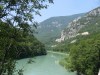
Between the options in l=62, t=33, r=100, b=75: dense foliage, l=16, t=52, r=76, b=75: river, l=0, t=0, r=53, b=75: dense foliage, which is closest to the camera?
l=0, t=0, r=53, b=75: dense foliage

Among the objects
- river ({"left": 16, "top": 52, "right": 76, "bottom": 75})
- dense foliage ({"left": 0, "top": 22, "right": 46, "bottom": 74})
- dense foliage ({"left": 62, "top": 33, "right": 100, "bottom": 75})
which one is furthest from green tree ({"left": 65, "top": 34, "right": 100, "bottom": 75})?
dense foliage ({"left": 0, "top": 22, "right": 46, "bottom": 74})

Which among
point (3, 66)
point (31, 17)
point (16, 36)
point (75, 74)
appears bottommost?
point (75, 74)

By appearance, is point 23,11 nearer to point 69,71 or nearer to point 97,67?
point 97,67

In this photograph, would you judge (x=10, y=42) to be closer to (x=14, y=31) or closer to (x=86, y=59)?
(x=14, y=31)

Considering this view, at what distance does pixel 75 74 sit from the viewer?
2557 inches

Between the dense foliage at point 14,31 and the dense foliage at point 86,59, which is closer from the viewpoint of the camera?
the dense foliage at point 14,31

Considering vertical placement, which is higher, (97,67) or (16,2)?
(16,2)

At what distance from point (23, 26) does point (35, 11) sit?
969mm

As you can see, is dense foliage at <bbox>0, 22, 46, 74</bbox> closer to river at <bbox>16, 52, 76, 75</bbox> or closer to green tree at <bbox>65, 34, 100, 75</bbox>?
river at <bbox>16, 52, 76, 75</bbox>

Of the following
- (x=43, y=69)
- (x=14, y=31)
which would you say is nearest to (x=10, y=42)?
(x=14, y=31)

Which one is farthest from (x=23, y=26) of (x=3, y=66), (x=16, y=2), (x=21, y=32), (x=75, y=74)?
(x=75, y=74)

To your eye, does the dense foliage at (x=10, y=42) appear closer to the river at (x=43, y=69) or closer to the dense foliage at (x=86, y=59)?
the river at (x=43, y=69)

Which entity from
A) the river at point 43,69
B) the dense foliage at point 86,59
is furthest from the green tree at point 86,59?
the river at point 43,69

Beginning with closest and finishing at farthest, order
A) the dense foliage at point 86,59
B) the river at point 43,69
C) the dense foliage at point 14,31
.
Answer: the dense foliage at point 14,31
the dense foliage at point 86,59
the river at point 43,69
